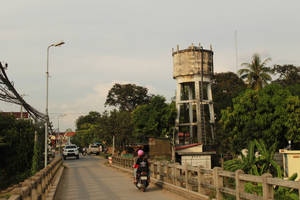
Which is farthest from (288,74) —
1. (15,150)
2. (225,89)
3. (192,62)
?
(15,150)

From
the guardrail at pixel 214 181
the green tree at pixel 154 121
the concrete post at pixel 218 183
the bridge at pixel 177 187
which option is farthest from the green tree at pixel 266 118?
the concrete post at pixel 218 183

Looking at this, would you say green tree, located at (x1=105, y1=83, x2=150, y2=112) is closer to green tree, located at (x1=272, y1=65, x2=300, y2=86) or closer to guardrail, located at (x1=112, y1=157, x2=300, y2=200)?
green tree, located at (x1=272, y1=65, x2=300, y2=86)

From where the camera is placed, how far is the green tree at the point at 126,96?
277ft

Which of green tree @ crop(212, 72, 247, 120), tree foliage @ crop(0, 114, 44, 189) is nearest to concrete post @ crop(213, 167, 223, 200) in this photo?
tree foliage @ crop(0, 114, 44, 189)

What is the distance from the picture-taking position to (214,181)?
1090 centimetres

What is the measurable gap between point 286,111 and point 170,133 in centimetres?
1918

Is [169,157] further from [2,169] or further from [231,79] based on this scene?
[231,79]

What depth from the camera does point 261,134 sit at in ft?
113

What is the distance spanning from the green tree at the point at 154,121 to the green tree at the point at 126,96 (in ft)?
108

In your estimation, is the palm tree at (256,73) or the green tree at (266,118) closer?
the green tree at (266,118)

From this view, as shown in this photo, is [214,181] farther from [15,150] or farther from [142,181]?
[15,150]

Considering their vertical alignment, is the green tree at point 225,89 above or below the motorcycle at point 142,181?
above

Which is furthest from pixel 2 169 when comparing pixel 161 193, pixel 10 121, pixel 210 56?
pixel 210 56

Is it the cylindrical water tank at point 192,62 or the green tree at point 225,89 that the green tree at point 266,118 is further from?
the green tree at point 225,89
